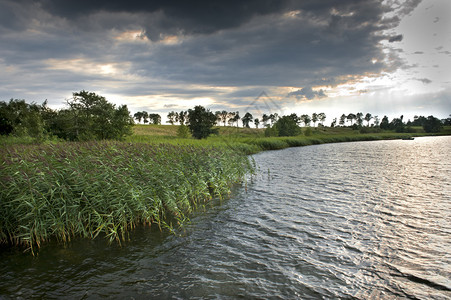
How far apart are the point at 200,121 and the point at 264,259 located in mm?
58035

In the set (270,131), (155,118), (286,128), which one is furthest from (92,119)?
(155,118)

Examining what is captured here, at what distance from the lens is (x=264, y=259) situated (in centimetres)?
750

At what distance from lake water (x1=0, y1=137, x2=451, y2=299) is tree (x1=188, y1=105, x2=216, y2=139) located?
52.1 m

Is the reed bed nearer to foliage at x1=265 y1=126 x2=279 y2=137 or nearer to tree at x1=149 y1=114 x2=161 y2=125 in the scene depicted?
foliage at x1=265 y1=126 x2=279 y2=137

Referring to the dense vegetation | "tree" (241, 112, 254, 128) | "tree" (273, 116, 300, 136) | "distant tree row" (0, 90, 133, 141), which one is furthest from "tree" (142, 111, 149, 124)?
the dense vegetation

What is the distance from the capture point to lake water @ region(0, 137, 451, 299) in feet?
19.8

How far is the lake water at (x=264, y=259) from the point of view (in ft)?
19.8

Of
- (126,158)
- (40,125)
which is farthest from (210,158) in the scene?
(40,125)

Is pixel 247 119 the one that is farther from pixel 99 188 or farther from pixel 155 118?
pixel 99 188

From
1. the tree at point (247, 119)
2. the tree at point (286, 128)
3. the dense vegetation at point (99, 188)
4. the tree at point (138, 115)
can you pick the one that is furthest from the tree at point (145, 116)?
the dense vegetation at point (99, 188)

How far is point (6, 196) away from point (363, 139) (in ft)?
329

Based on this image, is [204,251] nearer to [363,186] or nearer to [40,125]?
[363,186]

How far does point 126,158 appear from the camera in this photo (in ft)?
41.7

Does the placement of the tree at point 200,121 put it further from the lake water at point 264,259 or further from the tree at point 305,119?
the tree at point 305,119
